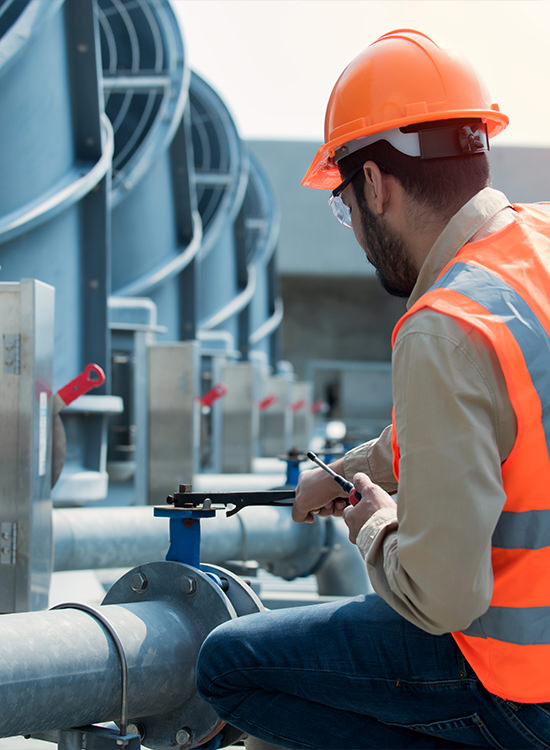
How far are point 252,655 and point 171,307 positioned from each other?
6509 mm

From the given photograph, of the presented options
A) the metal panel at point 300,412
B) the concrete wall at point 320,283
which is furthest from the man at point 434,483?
the concrete wall at point 320,283

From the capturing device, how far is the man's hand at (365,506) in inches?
57.1

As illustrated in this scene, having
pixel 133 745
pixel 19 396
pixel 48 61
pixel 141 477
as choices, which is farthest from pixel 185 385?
pixel 133 745

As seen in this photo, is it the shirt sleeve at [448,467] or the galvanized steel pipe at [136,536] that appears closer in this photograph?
the shirt sleeve at [448,467]

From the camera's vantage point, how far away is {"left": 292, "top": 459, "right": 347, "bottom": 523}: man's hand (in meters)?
1.82

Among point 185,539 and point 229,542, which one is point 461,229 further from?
point 229,542

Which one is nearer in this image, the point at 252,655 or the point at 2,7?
the point at 252,655

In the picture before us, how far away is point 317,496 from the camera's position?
71.9 inches

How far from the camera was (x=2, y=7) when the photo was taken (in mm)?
4340

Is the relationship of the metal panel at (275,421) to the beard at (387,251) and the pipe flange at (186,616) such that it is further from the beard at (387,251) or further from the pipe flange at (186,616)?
the beard at (387,251)

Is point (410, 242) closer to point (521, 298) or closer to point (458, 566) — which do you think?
point (521, 298)

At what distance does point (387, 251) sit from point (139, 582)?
0.89m

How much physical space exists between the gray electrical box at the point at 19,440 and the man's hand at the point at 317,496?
3.89ft

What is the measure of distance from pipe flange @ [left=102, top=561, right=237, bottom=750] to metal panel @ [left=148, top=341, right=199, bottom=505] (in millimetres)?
3728
